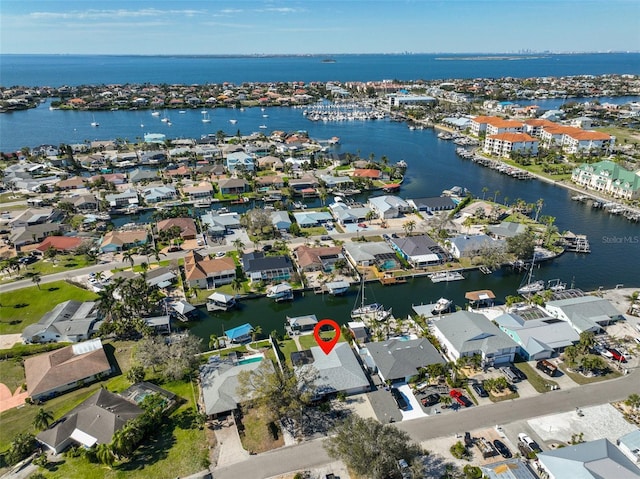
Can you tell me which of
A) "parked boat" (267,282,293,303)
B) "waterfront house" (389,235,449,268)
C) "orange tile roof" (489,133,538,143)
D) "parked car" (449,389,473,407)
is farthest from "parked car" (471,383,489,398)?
"orange tile roof" (489,133,538,143)

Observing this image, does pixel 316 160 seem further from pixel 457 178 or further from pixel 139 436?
pixel 139 436

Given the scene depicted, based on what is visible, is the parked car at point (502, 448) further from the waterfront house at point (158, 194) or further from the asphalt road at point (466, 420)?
the waterfront house at point (158, 194)

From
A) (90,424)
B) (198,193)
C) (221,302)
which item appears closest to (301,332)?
(221,302)

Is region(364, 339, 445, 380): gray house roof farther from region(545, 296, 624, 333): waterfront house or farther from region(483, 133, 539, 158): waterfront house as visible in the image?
region(483, 133, 539, 158): waterfront house

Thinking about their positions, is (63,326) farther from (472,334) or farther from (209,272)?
(472,334)

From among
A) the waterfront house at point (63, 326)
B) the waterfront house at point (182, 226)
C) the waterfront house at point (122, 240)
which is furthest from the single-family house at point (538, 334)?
the waterfront house at point (122, 240)

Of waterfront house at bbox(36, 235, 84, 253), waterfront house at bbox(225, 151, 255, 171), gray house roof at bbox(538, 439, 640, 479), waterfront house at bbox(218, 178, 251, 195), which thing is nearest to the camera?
gray house roof at bbox(538, 439, 640, 479)
